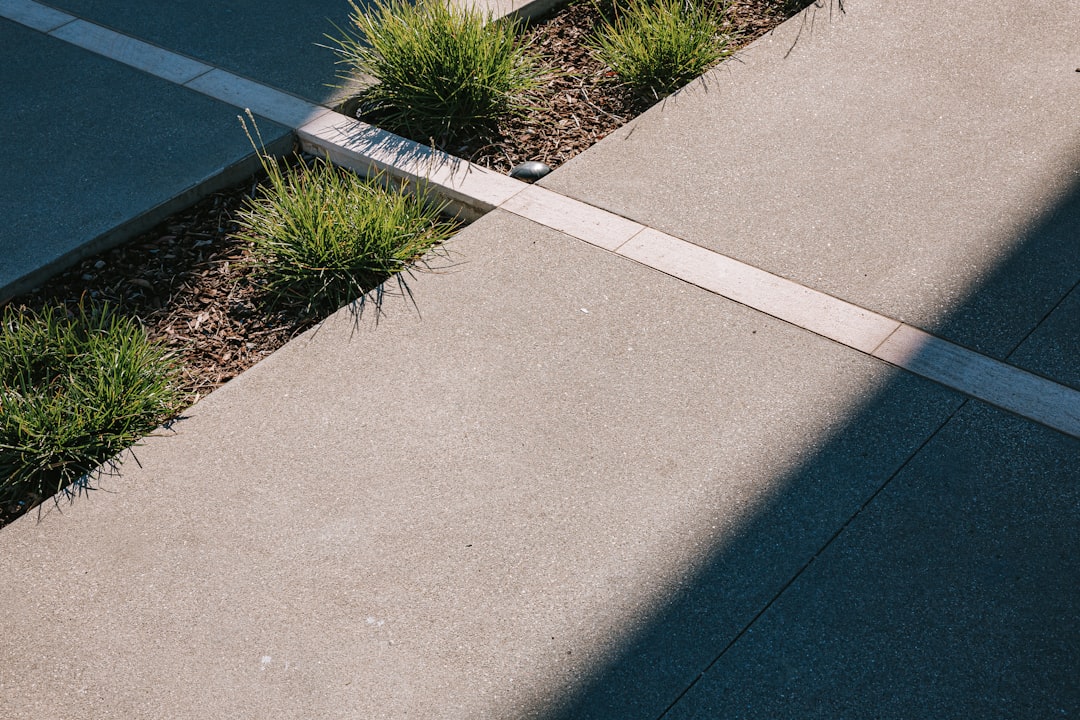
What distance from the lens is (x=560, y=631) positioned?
298 centimetres

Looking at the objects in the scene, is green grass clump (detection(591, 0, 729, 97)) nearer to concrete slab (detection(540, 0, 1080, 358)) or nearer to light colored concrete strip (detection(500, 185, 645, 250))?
concrete slab (detection(540, 0, 1080, 358))

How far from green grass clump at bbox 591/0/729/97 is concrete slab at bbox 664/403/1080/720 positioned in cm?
280

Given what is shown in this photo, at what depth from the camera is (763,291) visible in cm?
414

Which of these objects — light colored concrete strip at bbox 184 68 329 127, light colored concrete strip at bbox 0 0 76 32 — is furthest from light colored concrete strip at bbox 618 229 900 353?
light colored concrete strip at bbox 0 0 76 32

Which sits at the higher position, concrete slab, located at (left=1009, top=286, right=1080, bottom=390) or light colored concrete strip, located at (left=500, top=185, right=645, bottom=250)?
light colored concrete strip, located at (left=500, top=185, right=645, bottom=250)

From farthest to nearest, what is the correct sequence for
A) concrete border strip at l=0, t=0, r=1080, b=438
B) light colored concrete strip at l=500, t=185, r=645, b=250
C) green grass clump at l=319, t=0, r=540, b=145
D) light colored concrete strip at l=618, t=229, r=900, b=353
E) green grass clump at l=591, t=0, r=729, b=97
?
green grass clump at l=591, t=0, r=729, b=97
green grass clump at l=319, t=0, r=540, b=145
light colored concrete strip at l=500, t=185, r=645, b=250
light colored concrete strip at l=618, t=229, r=900, b=353
concrete border strip at l=0, t=0, r=1080, b=438

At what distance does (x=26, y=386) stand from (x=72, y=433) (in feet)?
1.12

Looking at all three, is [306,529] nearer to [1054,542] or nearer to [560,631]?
[560,631]

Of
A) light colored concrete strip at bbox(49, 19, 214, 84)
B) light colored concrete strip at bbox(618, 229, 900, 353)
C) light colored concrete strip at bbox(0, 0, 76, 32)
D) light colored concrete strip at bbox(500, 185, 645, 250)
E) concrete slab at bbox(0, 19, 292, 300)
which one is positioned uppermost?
light colored concrete strip at bbox(0, 0, 76, 32)

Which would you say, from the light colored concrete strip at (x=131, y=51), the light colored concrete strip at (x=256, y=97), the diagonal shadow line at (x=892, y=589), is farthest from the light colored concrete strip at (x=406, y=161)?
the diagonal shadow line at (x=892, y=589)

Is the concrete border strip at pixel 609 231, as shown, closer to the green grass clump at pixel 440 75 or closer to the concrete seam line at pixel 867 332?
the concrete seam line at pixel 867 332

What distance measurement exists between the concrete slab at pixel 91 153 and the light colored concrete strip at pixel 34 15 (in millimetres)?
397

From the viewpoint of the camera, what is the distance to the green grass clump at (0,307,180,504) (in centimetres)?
359

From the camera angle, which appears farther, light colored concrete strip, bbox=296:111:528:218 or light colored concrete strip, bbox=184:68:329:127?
light colored concrete strip, bbox=184:68:329:127
